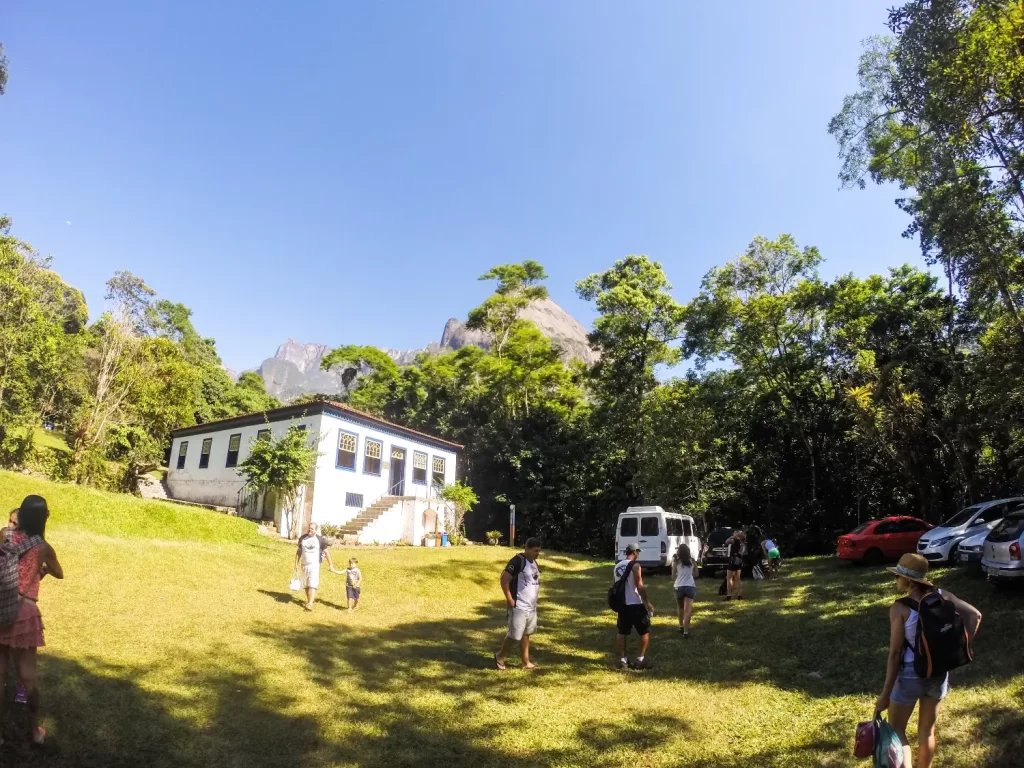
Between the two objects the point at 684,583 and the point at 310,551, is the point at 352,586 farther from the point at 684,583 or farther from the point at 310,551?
the point at 684,583

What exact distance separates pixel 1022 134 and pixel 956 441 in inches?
556

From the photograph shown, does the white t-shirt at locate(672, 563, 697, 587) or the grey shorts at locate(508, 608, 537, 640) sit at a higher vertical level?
the white t-shirt at locate(672, 563, 697, 587)

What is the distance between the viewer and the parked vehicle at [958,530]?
1441 cm

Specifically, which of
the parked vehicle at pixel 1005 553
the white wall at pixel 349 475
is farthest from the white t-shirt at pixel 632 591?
the white wall at pixel 349 475

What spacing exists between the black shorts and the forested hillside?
11.0 metres

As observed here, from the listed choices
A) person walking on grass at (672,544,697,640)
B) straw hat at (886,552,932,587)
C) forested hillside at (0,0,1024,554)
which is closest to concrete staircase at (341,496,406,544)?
forested hillside at (0,0,1024,554)

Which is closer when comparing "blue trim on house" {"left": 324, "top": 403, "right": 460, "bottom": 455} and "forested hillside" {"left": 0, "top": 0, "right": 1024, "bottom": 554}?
"forested hillside" {"left": 0, "top": 0, "right": 1024, "bottom": 554}

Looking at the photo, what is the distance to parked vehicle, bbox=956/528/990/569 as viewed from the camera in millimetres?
12547

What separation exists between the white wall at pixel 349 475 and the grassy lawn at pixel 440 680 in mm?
9505

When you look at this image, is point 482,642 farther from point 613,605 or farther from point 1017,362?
point 1017,362

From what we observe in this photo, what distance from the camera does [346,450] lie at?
24719mm

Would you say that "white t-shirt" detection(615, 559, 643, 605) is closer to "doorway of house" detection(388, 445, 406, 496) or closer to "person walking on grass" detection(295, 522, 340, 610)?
"person walking on grass" detection(295, 522, 340, 610)

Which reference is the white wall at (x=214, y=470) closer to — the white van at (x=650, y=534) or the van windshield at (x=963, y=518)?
the white van at (x=650, y=534)

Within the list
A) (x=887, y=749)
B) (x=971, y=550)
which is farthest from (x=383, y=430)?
(x=887, y=749)
